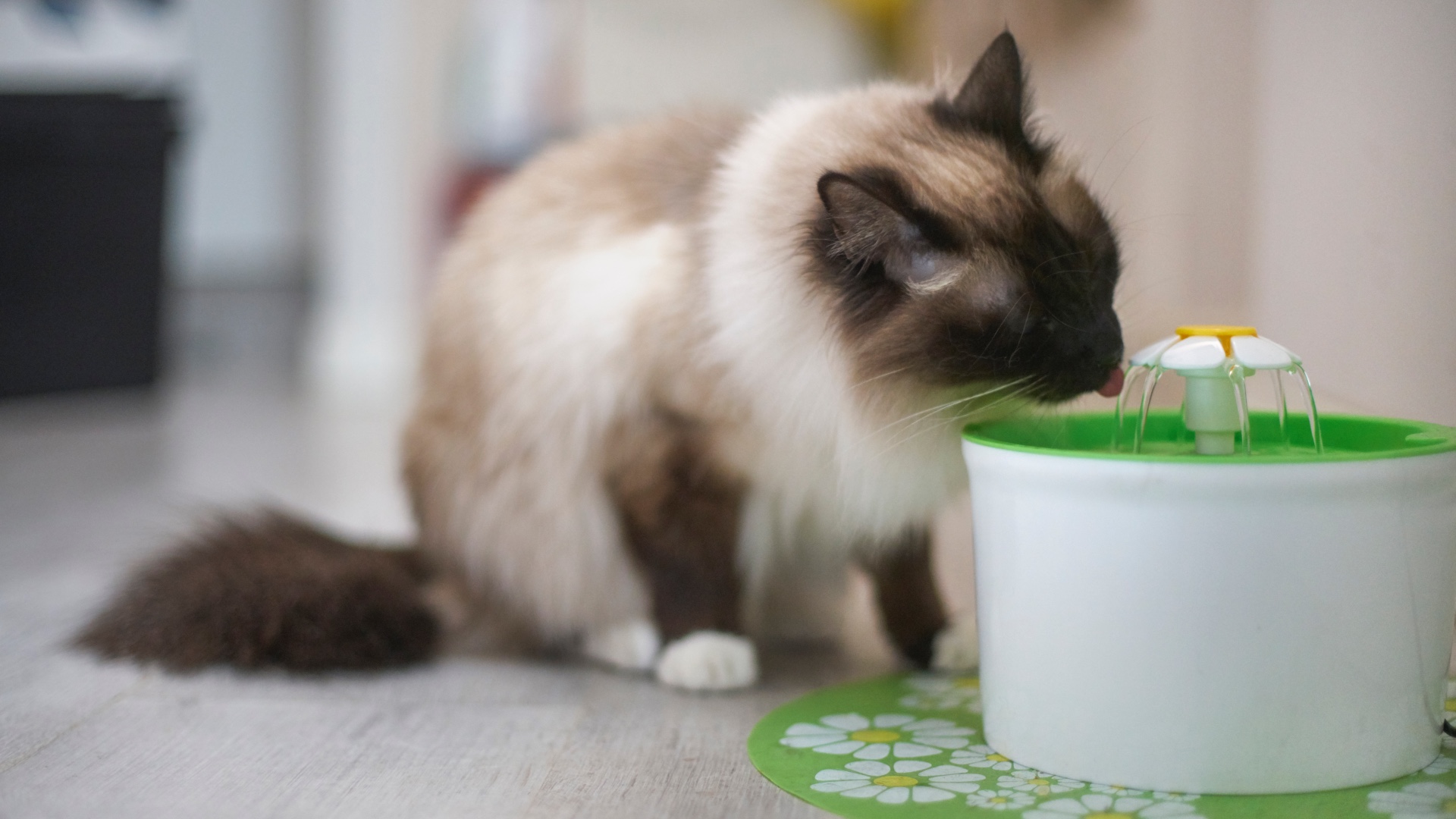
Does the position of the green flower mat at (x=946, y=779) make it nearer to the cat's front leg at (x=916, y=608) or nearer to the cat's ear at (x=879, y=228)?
the cat's front leg at (x=916, y=608)

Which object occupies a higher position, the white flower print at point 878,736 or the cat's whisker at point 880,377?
the cat's whisker at point 880,377

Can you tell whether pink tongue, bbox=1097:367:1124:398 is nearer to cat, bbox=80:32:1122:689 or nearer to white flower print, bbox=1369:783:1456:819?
cat, bbox=80:32:1122:689

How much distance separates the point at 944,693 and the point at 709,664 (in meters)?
0.23

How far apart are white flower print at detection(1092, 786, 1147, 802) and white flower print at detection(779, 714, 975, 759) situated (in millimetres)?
140

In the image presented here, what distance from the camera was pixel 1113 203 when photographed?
1675 millimetres

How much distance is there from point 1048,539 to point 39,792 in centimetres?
77

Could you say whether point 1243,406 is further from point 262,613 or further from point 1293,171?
point 262,613

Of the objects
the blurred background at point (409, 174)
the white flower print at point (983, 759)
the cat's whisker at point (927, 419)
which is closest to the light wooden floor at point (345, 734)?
the white flower print at point (983, 759)

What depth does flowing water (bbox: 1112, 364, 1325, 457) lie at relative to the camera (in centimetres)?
91

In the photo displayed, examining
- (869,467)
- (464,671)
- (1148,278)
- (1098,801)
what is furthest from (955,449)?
(1148,278)

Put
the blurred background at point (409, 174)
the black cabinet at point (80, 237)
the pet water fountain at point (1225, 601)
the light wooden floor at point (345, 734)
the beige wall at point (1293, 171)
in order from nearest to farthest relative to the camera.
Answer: the pet water fountain at point (1225, 601)
the light wooden floor at point (345, 734)
the beige wall at point (1293, 171)
the blurred background at point (409, 174)
the black cabinet at point (80, 237)

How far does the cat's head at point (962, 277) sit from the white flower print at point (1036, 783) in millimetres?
298

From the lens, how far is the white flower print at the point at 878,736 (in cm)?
101

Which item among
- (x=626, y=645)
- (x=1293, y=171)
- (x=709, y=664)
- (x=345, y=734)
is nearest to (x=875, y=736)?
(x=709, y=664)
